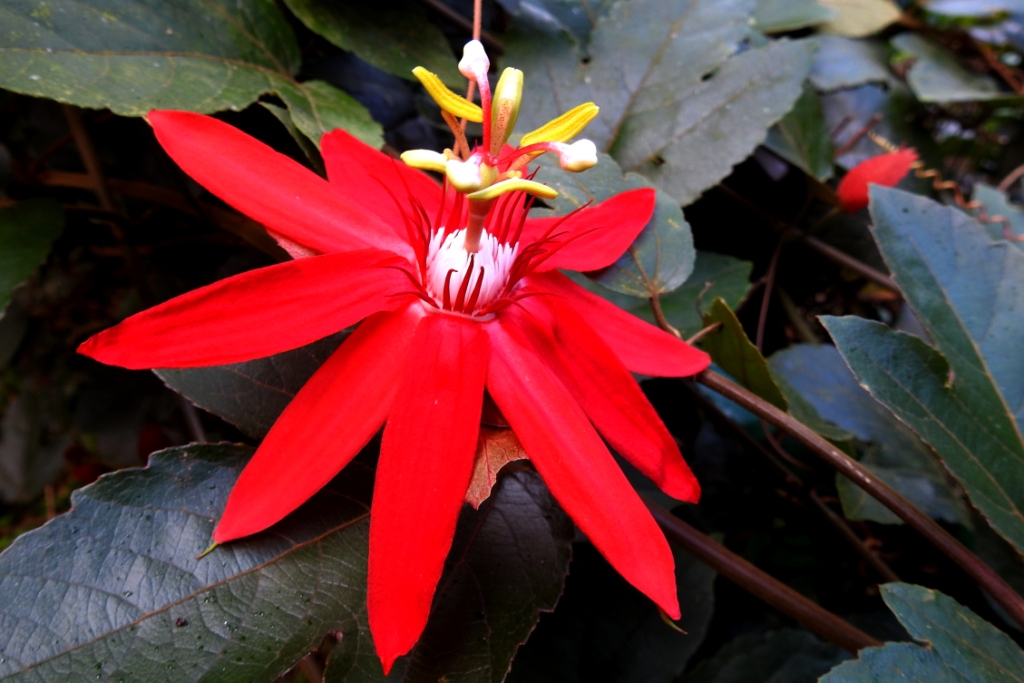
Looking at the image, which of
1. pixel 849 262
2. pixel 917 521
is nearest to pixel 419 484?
pixel 917 521

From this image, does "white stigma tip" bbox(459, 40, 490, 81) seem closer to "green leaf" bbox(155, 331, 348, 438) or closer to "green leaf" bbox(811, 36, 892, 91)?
"green leaf" bbox(155, 331, 348, 438)

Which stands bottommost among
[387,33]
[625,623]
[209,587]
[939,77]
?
[625,623]

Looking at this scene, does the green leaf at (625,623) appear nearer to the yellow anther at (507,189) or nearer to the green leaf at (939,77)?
the yellow anther at (507,189)

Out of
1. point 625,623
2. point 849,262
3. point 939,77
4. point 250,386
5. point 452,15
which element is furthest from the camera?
point 939,77

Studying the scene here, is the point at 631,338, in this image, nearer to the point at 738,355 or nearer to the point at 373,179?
the point at 738,355

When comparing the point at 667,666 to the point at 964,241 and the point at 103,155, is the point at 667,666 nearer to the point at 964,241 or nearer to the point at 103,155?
the point at 964,241

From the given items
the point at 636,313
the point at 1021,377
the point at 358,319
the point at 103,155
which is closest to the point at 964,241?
the point at 1021,377

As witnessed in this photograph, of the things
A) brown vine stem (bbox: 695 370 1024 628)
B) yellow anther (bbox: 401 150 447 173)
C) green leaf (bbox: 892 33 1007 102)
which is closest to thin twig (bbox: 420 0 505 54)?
yellow anther (bbox: 401 150 447 173)
